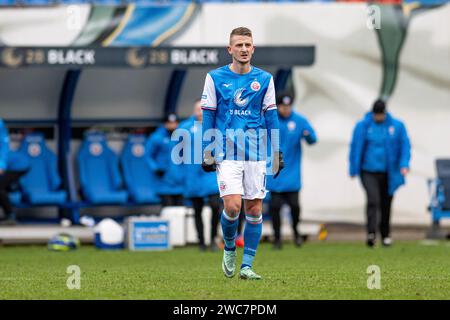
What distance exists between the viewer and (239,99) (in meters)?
11.0

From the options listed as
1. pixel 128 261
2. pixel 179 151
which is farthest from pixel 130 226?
pixel 128 261

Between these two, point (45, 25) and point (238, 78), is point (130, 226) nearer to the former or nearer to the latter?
point (45, 25)

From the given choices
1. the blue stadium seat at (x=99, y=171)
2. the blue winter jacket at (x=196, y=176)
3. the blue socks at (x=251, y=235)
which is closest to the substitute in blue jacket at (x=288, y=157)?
the blue winter jacket at (x=196, y=176)

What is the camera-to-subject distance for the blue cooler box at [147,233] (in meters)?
19.0

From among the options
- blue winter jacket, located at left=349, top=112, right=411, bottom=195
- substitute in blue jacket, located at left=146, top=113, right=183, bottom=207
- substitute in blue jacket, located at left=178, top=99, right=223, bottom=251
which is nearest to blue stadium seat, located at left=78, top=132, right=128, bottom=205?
substitute in blue jacket, located at left=146, top=113, right=183, bottom=207

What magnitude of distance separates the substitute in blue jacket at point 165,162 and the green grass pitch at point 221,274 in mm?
1699

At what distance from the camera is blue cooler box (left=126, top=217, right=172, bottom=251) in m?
19.0

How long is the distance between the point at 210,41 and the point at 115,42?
1716 mm

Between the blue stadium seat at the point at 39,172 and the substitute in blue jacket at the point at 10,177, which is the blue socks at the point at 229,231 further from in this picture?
the blue stadium seat at the point at 39,172

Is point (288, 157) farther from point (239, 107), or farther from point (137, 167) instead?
point (239, 107)

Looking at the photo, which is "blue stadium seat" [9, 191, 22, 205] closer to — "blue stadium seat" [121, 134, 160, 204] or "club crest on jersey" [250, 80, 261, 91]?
"blue stadium seat" [121, 134, 160, 204]

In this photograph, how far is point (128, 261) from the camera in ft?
51.1

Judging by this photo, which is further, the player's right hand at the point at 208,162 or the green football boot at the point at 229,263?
the green football boot at the point at 229,263

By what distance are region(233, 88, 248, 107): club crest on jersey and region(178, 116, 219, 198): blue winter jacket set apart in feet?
21.3
